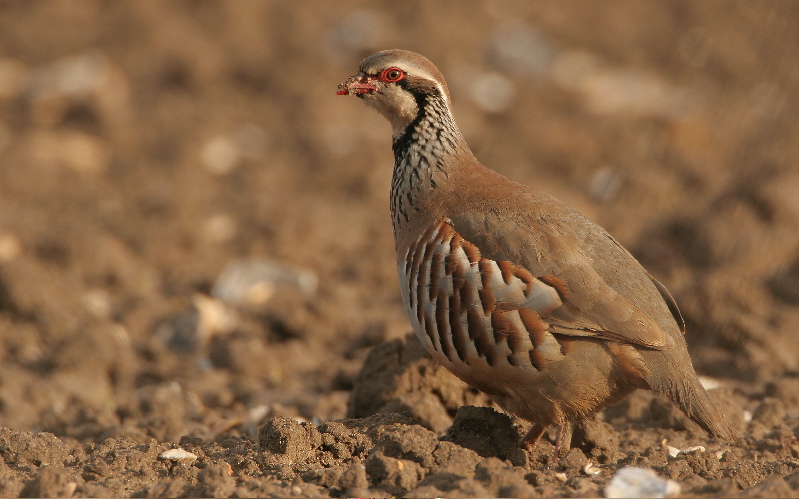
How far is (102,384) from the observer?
6.84 metres

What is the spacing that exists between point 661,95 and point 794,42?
5.54ft

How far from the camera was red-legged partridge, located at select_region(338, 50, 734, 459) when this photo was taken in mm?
4746

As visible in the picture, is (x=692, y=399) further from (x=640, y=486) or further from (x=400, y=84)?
(x=400, y=84)

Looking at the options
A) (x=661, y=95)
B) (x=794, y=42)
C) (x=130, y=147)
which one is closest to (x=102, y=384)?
(x=130, y=147)

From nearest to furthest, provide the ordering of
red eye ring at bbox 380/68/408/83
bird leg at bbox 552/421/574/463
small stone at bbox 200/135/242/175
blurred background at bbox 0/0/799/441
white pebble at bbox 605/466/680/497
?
1. white pebble at bbox 605/466/680/497
2. bird leg at bbox 552/421/574/463
3. red eye ring at bbox 380/68/408/83
4. blurred background at bbox 0/0/799/441
5. small stone at bbox 200/135/242/175

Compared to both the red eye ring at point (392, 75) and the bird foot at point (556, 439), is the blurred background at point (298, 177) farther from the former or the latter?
the red eye ring at point (392, 75)

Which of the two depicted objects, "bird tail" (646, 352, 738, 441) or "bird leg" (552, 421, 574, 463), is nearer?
"bird tail" (646, 352, 738, 441)

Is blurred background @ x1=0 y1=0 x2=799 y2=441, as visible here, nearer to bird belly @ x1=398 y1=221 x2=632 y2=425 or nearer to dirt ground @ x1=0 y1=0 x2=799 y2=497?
dirt ground @ x1=0 y1=0 x2=799 y2=497

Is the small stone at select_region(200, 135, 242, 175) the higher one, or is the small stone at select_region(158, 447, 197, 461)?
the small stone at select_region(200, 135, 242, 175)

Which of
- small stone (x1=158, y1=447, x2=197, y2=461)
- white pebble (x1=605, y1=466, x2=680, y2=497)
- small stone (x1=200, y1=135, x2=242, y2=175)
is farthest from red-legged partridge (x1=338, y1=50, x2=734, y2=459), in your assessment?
small stone (x1=200, y1=135, x2=242, y2=175)

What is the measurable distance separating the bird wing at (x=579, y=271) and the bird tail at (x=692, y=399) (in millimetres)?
153

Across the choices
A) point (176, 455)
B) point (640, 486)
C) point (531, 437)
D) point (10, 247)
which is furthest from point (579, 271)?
point (10, 247)

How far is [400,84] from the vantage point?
5.78 metres

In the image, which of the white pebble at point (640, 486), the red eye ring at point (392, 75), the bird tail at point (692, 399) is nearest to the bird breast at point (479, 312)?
the bird tail at point (692, 399)
